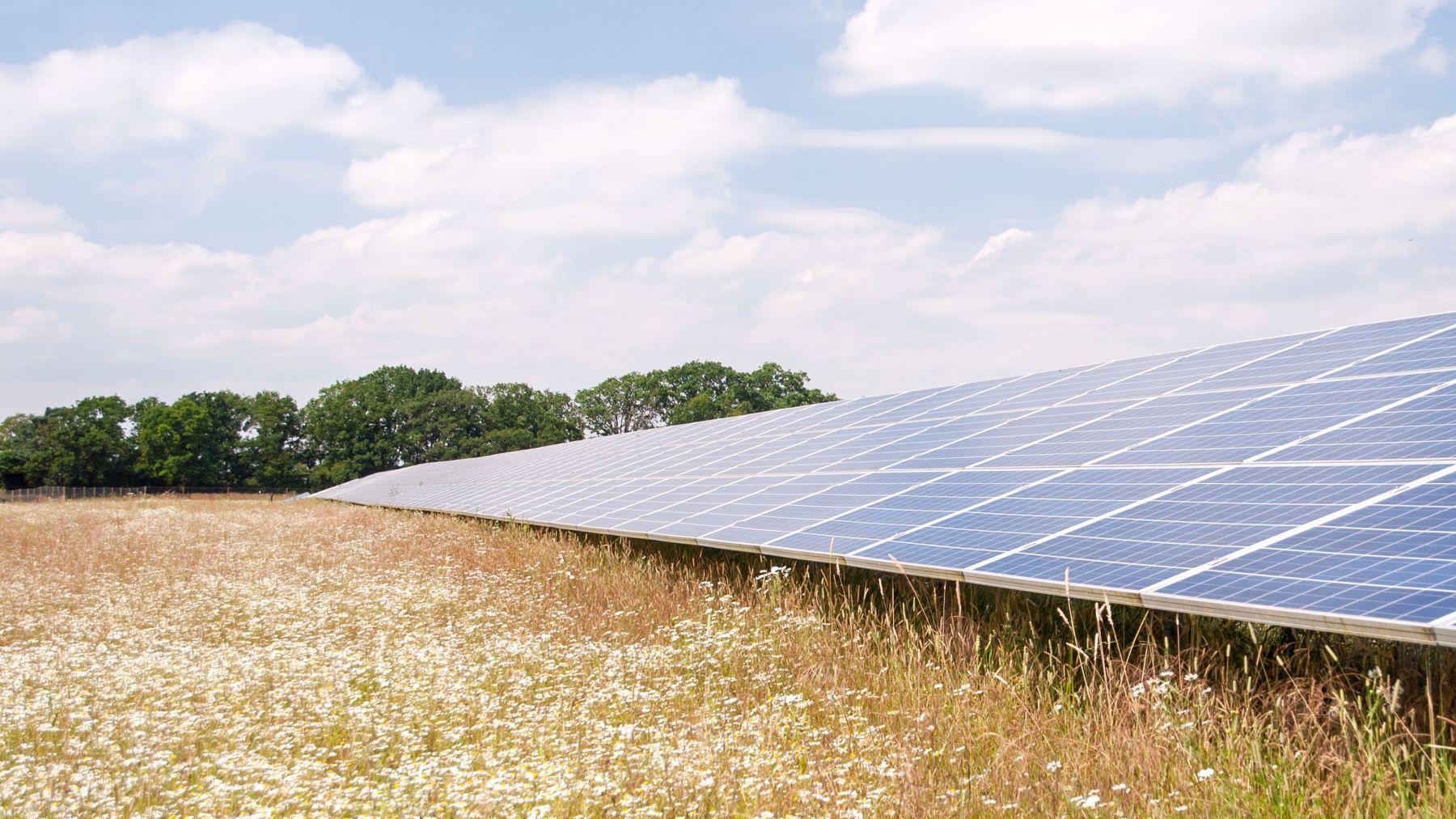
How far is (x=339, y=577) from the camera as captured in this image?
1580cm

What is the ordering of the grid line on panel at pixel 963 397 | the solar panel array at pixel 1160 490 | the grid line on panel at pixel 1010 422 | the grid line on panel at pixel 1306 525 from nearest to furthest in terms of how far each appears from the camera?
the solar panel array at pixel 1160 490 → the grid line on panel at pixel 1306 525 → the grid line on panel at pixel 1010 422 → the grid line on panel at pixel 963 397

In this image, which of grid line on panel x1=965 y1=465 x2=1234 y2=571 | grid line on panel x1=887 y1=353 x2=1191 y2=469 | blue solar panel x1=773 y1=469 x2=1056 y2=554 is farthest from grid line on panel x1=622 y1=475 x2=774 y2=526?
grid line on panel x1=965 y1=465 x2=1234 y2=571

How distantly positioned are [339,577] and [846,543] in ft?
29.5

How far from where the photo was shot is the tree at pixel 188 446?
10600cm

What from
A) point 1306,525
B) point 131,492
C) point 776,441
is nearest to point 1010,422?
point 776,441

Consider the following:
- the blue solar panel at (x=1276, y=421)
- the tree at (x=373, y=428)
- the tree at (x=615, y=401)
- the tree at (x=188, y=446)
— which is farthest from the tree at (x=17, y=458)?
the blue solar panel at (x=1276, y=421)

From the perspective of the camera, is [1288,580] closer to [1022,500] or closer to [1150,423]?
[1022,500]

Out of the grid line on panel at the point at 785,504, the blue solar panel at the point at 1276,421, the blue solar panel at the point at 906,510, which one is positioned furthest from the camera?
the grid line on panel at the point at 785,504

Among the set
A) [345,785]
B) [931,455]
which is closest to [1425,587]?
[345,785]

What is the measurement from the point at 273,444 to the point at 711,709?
118 meters

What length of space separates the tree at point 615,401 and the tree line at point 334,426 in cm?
13

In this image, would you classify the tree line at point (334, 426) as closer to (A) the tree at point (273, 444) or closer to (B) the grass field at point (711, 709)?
(A) the tree at point (273, 444)

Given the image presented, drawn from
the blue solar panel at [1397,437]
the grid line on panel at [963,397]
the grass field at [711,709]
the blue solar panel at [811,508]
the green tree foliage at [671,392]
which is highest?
the green tree foliage at [671,392]

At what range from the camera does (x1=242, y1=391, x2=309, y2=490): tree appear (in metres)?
Answer: 111
